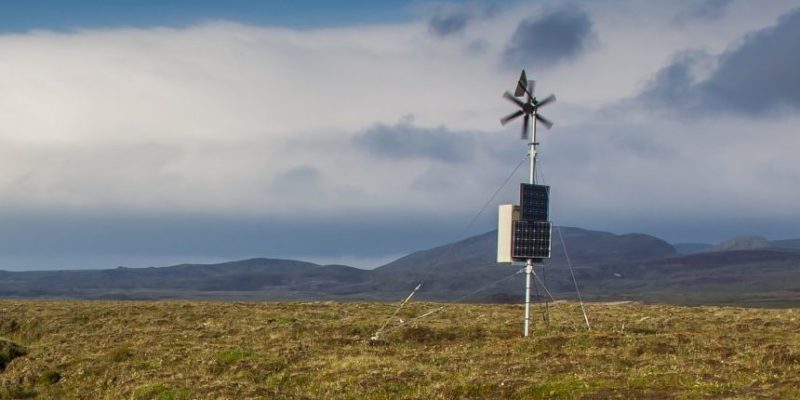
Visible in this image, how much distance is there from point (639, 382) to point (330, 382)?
1361cm

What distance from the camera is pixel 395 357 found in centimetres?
4897

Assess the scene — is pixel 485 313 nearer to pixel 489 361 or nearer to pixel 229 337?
pixel 229 337

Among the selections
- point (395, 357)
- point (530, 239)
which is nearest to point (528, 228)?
point (530, 239)

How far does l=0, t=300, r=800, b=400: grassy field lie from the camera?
124ft

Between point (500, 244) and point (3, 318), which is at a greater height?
point (500, 244)

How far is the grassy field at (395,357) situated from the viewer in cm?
3769

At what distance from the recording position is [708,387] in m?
34.4

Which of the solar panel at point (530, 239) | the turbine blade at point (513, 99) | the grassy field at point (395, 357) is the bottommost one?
the grassy field at point (395, 357)

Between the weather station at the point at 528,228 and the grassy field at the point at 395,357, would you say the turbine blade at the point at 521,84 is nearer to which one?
the weather station at the point at 528,228

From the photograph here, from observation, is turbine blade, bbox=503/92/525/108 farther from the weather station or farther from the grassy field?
the grassy field

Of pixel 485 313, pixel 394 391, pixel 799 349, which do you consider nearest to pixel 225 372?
pixel 394 391

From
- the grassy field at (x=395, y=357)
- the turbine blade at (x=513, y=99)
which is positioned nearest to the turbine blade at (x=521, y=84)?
the turbine blade at (x=513, y=99)

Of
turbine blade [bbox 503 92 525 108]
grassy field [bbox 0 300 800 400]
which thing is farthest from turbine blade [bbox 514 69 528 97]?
grassy field [bbox 0 300 800 400]

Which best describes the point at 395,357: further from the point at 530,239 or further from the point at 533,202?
the point at 533,202
